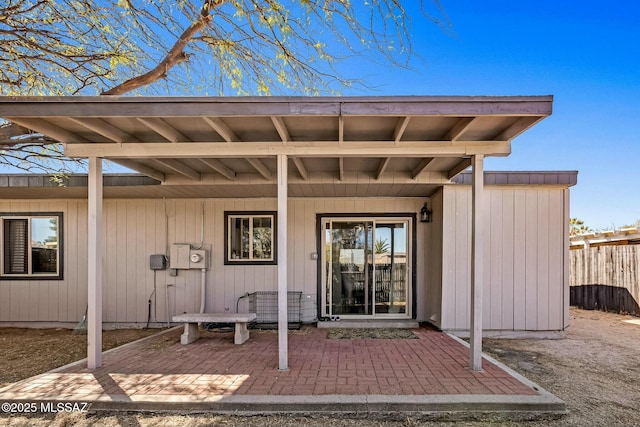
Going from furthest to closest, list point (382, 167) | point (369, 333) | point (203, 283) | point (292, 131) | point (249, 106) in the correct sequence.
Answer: point (203, 283)
point (369, 333)
point (382, 167)
point (292, 131)
point (249, 106)

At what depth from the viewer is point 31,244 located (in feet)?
22.1

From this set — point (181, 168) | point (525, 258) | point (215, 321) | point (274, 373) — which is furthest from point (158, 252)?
point (525, 258)

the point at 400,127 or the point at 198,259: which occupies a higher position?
the point at 400,127

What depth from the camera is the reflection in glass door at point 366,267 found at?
671cm

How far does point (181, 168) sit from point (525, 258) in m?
5.41

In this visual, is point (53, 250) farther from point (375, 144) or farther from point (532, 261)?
point (532, 261)

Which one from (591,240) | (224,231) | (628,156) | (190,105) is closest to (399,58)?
(190,105)

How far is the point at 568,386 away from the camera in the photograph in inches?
151

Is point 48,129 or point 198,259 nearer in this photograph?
point 48,129

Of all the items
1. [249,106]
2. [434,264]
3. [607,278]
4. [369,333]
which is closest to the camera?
[249,106]

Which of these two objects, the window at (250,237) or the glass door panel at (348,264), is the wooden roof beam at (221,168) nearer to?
the window at (250,237)

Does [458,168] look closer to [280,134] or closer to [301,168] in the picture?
[301,168]

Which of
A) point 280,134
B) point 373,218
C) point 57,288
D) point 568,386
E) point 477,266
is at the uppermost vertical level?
point 280,134

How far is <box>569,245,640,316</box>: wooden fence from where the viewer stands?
26.9 feet
